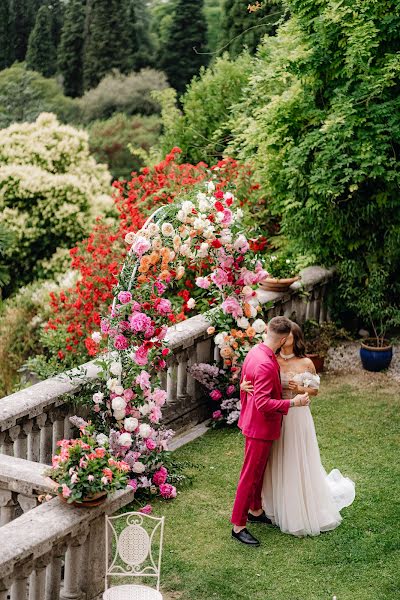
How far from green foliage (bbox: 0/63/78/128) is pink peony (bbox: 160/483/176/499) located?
26.4 metres

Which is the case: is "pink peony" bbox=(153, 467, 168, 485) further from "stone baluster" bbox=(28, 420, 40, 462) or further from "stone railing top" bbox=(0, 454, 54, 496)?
"stone railing top" bbox=(0, 454, 54, 496)

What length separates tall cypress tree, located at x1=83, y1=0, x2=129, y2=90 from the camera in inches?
1351

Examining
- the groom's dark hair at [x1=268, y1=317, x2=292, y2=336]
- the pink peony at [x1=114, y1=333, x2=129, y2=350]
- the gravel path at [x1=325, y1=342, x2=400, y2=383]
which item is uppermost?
the groom's dark hair at [x1=268, y1=317, x2=292, y2=336]

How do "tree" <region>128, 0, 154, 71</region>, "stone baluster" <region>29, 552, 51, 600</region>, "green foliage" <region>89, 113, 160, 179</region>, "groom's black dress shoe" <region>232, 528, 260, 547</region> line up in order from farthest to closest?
"tree" <region>128, 0, 154, 71</region> < "green foliage" <region>89, 113, 160, 179</region> < "groom's black dress shoe" <region>232, 528, 260, 547</region> < "stone baluster" <region>29, 552, 51, 600</region>

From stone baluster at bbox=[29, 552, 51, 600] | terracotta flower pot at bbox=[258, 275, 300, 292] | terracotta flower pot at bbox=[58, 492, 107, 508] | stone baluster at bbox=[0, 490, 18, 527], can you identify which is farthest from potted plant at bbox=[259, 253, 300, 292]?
stone baluster at bbox=[29, 552, 51, 600]

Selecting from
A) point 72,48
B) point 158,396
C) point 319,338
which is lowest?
point 72,48

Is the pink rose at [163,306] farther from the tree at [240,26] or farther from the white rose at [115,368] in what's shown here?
the tree at [240,26]

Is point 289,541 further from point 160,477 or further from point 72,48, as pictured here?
point 72,48

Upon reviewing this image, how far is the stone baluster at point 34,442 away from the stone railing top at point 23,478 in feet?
4.19

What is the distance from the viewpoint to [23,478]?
5.84 m

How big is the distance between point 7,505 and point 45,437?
147 cm

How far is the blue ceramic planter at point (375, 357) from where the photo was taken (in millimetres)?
11000

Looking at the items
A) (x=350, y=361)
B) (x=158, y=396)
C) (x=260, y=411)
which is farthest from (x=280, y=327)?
(x=350, y=361)

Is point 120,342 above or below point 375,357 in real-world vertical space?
above
